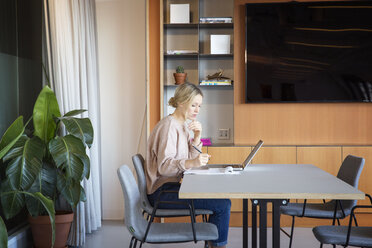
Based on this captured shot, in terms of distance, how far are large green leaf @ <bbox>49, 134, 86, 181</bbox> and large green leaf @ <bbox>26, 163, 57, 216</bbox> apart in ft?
0.64

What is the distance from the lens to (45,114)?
3613 millimetres

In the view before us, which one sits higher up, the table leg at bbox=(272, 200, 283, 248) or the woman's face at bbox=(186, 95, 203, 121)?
the woman's face at bbox=(186, 95, 203, 121)

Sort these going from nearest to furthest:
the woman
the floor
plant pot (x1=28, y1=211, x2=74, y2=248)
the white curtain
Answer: the woman
plant pot (x1=28, y1=211, x2=74, y2=248)
the white curtain
the floor

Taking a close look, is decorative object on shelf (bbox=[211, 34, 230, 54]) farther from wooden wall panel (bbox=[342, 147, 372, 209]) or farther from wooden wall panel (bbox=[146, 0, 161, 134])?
wooden wall panel (bbox=[342, 147, 372, 209])

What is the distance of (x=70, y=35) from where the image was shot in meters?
4.31

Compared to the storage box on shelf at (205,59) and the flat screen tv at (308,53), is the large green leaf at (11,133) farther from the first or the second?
the flat screen tv at (308,53)

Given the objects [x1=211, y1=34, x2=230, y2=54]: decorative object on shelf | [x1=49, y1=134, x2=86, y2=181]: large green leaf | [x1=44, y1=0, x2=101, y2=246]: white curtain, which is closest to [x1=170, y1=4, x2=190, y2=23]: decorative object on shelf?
[x1=211, y1=34, x2=230, y2=54]: decorative object on shelf

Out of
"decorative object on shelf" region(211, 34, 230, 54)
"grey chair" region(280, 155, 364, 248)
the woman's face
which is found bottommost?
"grey chair" region(280, 155, 364, 248)

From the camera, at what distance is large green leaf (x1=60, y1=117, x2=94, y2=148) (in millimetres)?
3613

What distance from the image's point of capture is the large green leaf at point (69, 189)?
3598mm

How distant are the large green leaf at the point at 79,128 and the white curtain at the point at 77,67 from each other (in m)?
0.47

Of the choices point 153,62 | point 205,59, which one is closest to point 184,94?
point 153,62

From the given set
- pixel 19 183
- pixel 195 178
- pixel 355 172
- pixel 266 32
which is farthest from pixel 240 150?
pixel 19 183

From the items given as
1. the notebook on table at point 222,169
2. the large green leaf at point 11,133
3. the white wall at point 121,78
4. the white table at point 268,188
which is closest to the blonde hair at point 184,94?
the notebook on table at point 222,169
